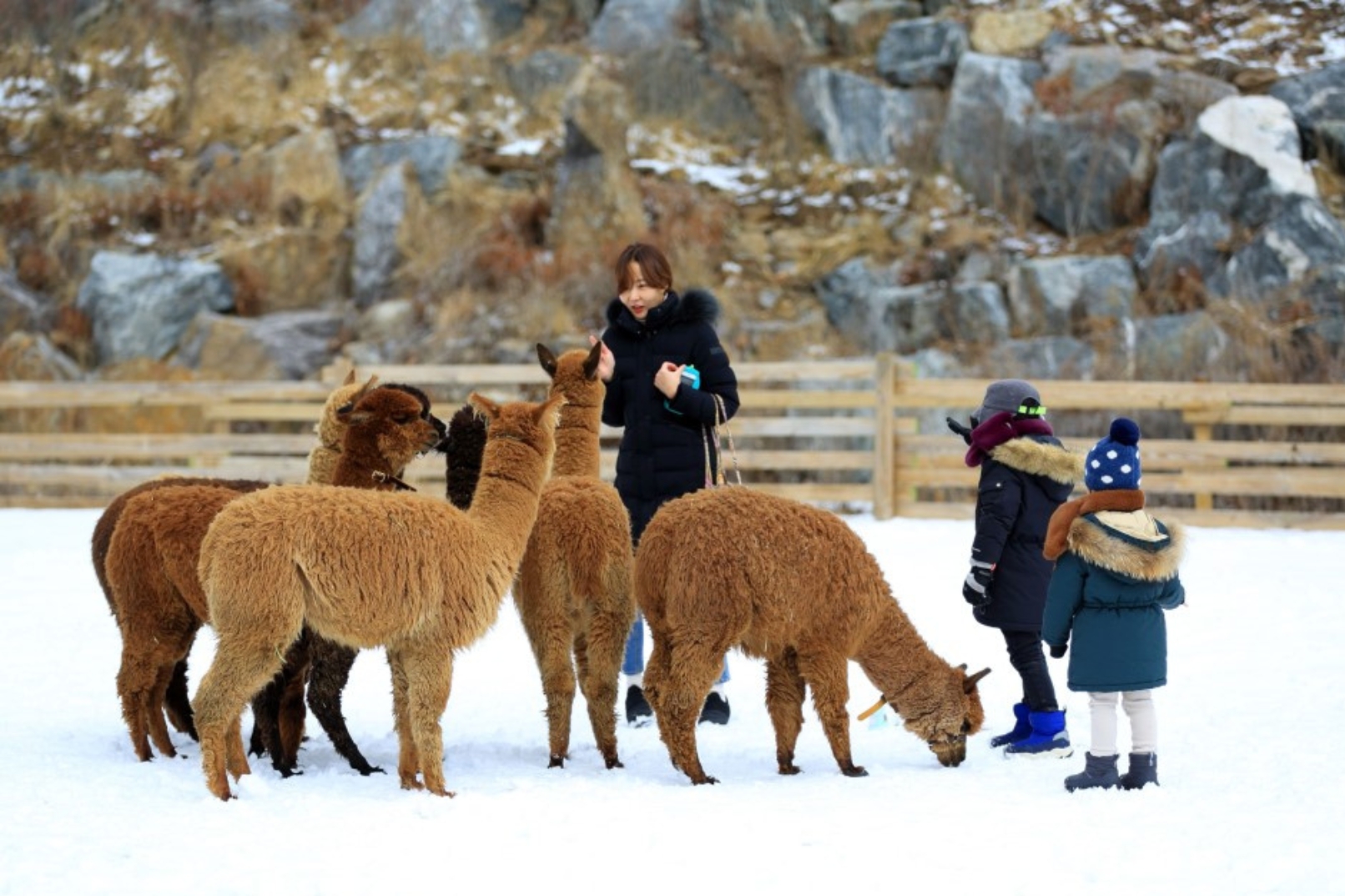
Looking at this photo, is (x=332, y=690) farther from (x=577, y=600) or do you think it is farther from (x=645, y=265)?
(x=645, y=265)

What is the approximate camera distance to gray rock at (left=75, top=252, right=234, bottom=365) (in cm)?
2075

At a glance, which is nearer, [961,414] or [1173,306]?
[961,414]

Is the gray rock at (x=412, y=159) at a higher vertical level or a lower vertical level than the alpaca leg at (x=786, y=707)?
higher

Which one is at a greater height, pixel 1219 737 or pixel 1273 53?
pixel 1273 53

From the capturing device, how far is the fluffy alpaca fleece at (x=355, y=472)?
→ 5090mm

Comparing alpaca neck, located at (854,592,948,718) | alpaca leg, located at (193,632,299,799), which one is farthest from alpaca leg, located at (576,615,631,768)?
alpaca leg, located at (193,632,299,799)

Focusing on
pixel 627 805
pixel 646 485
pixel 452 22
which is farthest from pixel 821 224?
pixel 627 805

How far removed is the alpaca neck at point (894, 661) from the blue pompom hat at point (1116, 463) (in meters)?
0.87

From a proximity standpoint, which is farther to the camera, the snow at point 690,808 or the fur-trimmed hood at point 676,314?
the fur-trimmed hood at point 676,314

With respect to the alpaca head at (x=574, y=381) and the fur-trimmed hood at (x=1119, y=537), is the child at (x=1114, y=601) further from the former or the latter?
the alpaca head at (x=574, y=381)

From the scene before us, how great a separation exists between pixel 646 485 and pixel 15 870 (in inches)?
115

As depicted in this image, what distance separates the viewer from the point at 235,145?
969 inches

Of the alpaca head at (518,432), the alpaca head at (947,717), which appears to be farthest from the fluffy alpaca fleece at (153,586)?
the alpaca head at (947,717)

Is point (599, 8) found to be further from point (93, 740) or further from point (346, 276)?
point (93, 740)
